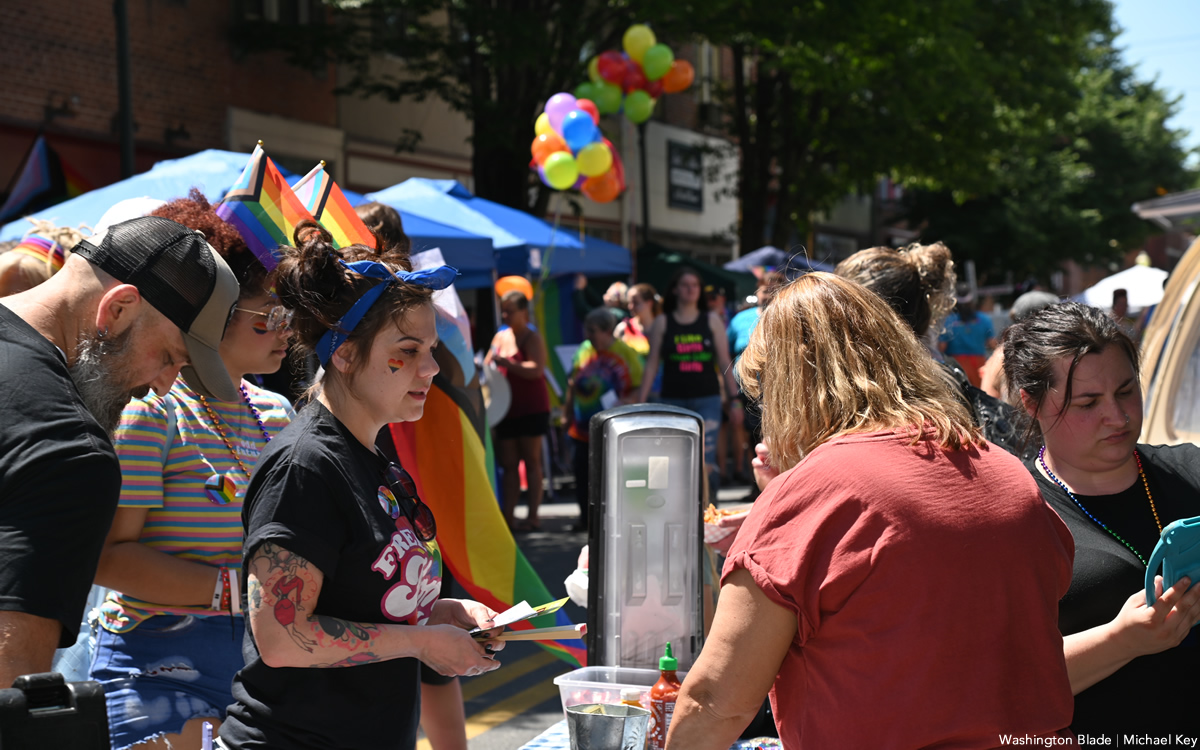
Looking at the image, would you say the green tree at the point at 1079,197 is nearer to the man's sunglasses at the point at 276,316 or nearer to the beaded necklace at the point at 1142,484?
the beaded necklace at the point at 1142,484

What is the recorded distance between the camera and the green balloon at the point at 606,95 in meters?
12.0

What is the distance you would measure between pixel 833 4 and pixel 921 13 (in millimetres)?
1442

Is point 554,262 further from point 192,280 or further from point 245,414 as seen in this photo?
point 192,280

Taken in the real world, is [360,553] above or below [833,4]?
below

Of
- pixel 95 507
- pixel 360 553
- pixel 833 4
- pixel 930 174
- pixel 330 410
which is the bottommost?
pixel 360 553

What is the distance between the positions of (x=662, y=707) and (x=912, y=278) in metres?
2.07

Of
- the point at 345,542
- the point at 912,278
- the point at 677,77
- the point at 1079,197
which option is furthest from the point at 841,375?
the point at 1079,197

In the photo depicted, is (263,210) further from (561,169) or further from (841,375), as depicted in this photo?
(561,169)

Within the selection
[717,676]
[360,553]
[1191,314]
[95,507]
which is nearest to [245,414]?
[360,553]

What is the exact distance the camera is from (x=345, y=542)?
6.95ft

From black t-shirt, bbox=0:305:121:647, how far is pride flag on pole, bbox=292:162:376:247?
1.28 meters

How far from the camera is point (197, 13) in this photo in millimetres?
13969

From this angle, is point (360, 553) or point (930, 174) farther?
point (930, 174)

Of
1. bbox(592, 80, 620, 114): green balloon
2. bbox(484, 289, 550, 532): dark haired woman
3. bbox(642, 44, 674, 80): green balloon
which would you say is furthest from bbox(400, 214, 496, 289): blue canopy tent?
bbox(642, 44, 674, 80): green balloon
